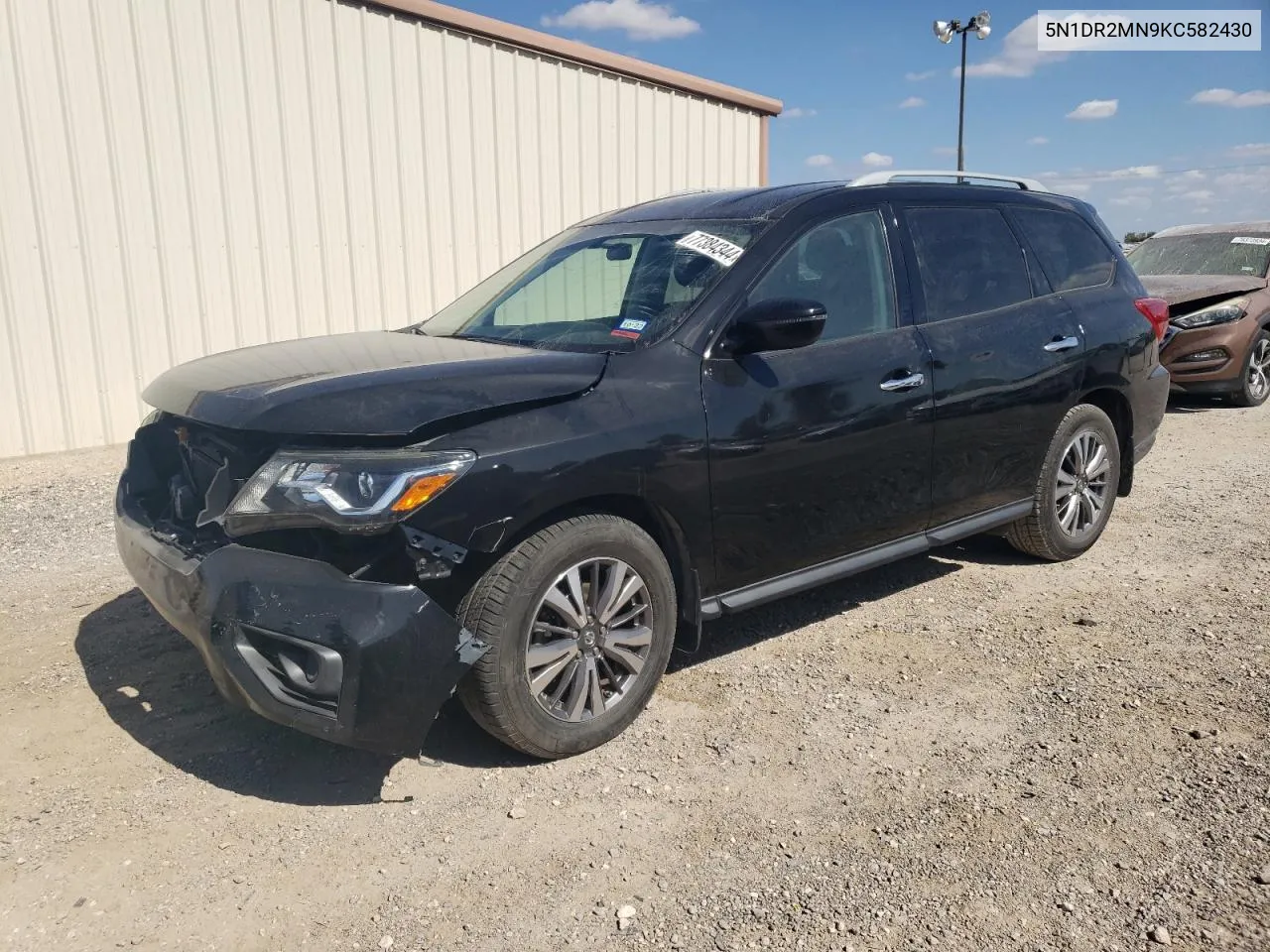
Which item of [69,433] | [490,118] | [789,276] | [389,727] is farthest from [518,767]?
[490,118]

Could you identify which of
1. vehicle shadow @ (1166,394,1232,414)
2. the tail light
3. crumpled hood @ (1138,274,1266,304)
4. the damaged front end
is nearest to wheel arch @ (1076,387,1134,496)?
the tail light

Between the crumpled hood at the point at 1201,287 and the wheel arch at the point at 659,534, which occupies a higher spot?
the crumpled hood at the point at 1201,287

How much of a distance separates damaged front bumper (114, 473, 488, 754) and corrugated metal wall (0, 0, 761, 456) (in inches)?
228

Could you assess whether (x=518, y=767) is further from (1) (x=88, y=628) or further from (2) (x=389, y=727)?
(1) (x=88, y=628)

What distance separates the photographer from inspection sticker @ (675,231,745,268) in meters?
3.77

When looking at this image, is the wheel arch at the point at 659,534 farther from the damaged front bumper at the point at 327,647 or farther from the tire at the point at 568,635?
the damaged front bumper at the point at 327,647

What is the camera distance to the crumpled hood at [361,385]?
114 inches

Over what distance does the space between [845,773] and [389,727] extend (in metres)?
1.42

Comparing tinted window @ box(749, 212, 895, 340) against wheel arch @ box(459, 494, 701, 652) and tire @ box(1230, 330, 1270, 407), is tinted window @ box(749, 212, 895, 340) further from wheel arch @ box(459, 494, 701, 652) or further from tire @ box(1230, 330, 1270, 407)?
tire @ box(1230, 330, 1270, 407)

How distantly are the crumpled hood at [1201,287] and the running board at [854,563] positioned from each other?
6.37 m

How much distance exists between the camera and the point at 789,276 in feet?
12.6

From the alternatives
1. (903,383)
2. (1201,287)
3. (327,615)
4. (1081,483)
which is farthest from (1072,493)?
(1201,287)

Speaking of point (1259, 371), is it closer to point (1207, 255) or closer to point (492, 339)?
point (1207, 255)

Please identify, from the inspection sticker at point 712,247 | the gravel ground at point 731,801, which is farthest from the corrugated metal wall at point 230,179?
the inspection sticker at point 712,247
